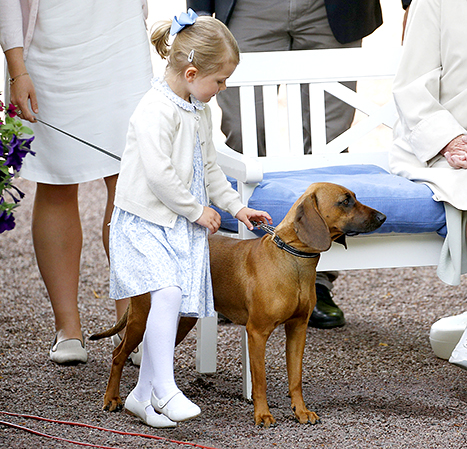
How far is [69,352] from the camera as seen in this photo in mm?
2902

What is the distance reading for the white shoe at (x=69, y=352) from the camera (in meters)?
2.89

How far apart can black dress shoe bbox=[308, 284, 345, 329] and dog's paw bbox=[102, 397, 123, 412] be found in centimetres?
135

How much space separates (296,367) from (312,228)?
48 centimetres

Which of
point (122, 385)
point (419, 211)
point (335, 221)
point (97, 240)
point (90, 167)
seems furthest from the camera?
point (97, 240)

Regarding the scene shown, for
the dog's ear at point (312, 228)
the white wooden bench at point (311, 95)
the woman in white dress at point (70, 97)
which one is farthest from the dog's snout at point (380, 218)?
the woman in white dress at point (70, 97)

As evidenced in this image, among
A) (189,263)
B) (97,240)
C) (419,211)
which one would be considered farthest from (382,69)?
(97,240)

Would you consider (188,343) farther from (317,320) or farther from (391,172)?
(391,172)

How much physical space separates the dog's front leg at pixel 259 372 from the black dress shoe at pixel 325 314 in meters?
1.28

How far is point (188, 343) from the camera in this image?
3.27 metres

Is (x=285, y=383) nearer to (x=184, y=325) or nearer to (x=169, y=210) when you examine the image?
(x=184, y=325)

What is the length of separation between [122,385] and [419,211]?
125cm

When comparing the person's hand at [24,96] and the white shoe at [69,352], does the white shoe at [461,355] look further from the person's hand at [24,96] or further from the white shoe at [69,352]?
the person's hand at [24,96]

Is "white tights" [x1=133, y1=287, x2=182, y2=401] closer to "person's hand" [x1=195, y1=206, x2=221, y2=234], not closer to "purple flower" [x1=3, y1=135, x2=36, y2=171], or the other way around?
"person's hand" [x1=195, y1=206, x2=221, y2=234]

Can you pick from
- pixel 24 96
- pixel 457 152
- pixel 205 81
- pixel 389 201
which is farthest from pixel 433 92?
pixel 24 96
